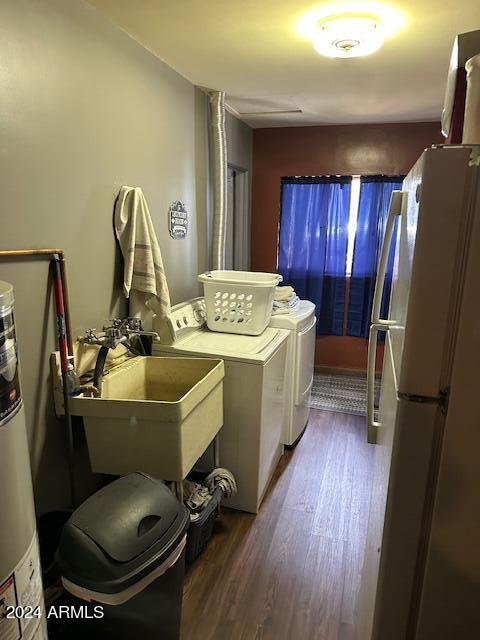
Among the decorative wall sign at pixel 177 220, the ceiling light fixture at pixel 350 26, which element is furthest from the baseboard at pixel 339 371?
the ceiling light fixture at pixel 350 26

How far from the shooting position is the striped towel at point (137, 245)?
204 centimetres

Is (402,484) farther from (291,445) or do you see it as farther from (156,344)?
(291,445)

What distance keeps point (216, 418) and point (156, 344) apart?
54 centimetres

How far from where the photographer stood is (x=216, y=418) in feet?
6.82

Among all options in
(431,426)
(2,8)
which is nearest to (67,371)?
(2,8)

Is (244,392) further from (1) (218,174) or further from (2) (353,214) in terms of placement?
(2) (353,214)

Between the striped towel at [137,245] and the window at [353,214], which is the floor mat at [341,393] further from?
the striped towel at [137,245]

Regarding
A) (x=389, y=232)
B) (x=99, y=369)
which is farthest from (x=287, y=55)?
(x=99, y=369)

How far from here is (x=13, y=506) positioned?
0.83 metres

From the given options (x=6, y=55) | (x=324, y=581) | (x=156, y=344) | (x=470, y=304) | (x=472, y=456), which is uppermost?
(x=6, y=55)

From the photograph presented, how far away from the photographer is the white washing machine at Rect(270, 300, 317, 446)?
9.07ft

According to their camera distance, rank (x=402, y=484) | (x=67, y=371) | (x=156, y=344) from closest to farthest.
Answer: (x=402, y=484)
(x=67, y=371)
(x=156, y=344)

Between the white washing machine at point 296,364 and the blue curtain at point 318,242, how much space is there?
3.88ft

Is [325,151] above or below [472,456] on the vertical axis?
above
